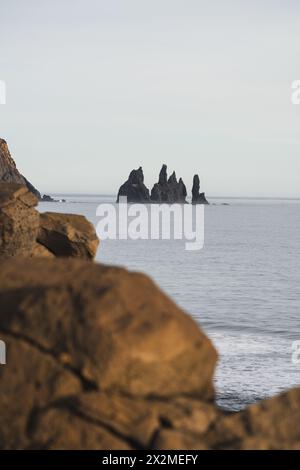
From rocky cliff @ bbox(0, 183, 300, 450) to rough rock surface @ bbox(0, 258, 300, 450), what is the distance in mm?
11

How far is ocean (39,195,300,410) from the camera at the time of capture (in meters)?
27.4

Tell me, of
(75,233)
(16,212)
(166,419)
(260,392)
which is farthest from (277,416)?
(260,392)

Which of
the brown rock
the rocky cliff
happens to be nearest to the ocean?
the brown rock

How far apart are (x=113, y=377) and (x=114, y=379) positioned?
3 cm

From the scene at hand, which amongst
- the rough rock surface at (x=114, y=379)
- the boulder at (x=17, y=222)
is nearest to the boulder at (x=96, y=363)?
the rough rock surface at (x=114, y=379)

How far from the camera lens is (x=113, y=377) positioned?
7602 millimetres

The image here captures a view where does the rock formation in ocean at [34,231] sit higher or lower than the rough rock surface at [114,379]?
higher

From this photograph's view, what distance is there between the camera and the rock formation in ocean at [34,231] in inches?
654

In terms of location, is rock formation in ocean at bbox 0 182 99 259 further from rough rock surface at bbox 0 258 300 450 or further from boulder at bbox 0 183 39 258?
rough rock surface at bbox 0 258 300 450

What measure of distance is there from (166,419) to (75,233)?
12599 millimetres

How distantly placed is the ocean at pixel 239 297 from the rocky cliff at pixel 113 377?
1544 centimetres

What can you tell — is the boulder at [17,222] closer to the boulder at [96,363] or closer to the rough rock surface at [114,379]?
the boulder at [96,363]

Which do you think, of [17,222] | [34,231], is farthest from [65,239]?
[17,222]
